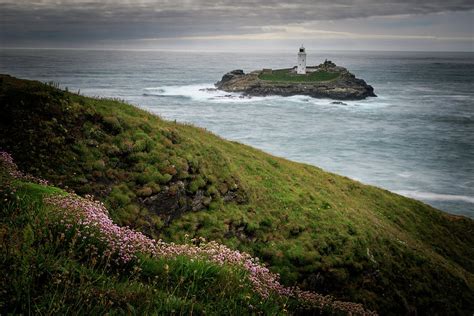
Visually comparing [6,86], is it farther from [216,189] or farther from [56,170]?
[216,189]

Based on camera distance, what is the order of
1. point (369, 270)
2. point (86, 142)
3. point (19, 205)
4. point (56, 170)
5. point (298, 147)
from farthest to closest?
point (298, 147), point (369, 270), point (86, 142), point (56, 170), point (19, 205)

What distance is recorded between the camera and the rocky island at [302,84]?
160 meters

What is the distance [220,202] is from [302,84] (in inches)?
6323

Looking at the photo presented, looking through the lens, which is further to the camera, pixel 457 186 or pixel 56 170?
pixel 457 186

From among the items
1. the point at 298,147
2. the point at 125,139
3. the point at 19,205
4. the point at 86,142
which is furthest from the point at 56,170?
the point at 298,147

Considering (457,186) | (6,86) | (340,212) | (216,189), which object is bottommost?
(457,186)

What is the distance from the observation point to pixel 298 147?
8656 cm

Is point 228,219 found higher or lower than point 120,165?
lower

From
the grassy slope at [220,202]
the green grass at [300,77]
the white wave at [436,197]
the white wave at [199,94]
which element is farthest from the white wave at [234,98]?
the grassy slope at [220,202]

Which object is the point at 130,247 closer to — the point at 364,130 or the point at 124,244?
the point at 124,244

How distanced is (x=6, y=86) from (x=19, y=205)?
11.7 metres

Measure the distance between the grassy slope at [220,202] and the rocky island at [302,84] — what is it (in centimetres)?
14344

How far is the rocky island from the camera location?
526ft

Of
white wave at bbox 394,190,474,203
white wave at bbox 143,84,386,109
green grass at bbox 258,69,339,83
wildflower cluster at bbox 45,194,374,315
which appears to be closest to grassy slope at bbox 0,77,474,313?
wildflower cluster at bbox 45,194,374,315
